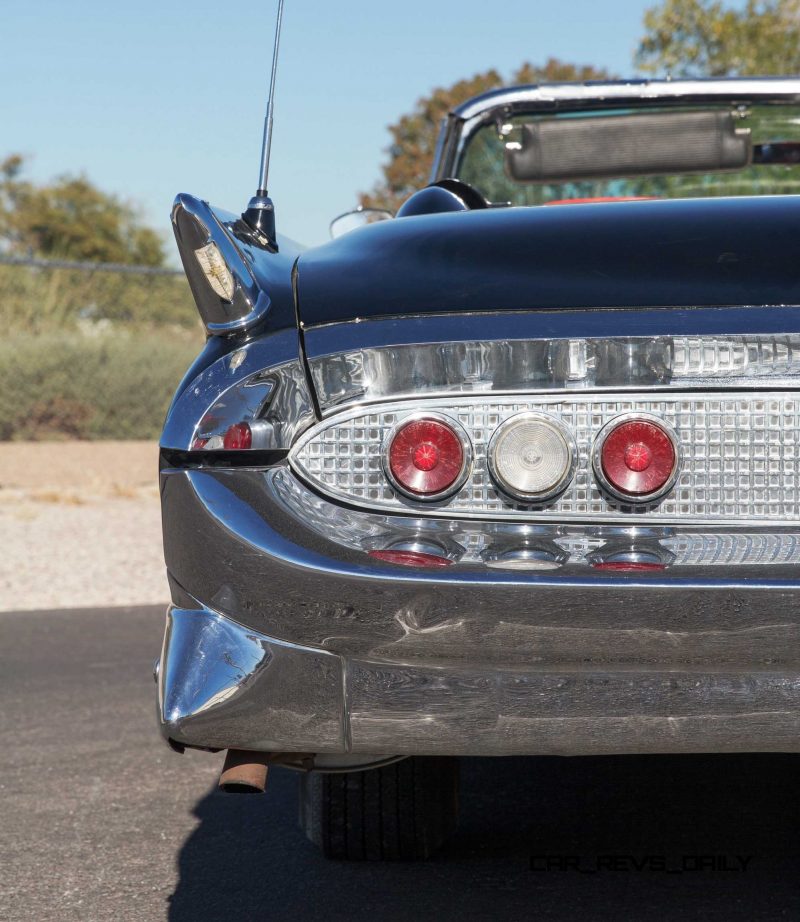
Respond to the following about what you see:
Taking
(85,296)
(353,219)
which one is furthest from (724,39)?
(353,219)

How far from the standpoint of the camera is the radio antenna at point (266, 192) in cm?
239

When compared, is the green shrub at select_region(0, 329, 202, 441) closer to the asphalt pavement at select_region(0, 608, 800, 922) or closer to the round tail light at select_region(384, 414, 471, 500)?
the asphalt pavement at select_region(0, 608, 800, 922)

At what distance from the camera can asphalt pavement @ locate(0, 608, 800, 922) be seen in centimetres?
266

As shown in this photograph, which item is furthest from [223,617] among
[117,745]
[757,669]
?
[117,745]

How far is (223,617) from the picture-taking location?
1.93 m

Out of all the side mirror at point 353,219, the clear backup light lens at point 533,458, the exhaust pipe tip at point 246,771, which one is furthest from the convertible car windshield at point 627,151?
the exhaust pipe tip at point 246,771

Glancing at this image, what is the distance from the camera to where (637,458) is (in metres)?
1.93

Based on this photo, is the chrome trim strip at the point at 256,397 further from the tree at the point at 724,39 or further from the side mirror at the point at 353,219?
the tree at the point at 724,39

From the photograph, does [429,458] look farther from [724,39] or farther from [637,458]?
[724,39]

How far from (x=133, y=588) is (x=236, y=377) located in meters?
5.87

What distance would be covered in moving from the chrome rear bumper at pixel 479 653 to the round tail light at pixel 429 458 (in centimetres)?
7

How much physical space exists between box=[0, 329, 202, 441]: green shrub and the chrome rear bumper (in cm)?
1226

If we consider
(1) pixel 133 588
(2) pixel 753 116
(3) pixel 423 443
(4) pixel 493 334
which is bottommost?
(1) pixel 133 588

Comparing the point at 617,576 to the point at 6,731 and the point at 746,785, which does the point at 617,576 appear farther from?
the point at 6,731
